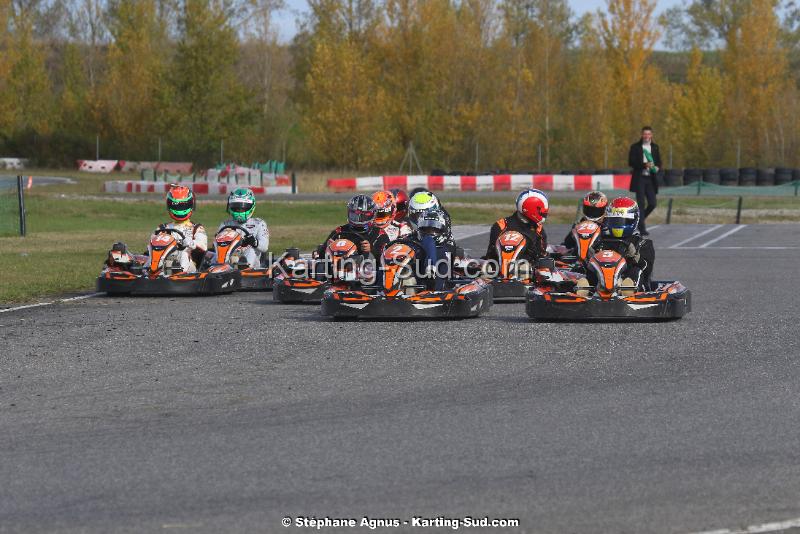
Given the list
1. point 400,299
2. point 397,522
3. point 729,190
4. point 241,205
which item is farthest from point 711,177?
point 397,522

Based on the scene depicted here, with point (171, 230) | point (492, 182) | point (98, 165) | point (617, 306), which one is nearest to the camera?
point (617, 306)

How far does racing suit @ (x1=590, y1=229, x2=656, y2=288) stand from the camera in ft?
37.7

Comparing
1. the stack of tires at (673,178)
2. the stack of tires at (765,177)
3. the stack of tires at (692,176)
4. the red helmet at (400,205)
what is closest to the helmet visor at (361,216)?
the red helmet at (400,205)

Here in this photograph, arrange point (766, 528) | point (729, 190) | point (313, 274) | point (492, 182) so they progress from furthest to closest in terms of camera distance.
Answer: point (492, 182) → point (729, 190) → point (313, 274) → point (766, 528)

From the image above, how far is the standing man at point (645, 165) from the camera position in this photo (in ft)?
68.1

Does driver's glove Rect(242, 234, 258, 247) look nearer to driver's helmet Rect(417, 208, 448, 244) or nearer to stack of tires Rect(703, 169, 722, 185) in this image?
driver's helmet Rect(417, 208, 448, 244)

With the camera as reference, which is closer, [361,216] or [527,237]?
[361,216]

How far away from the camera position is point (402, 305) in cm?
1131

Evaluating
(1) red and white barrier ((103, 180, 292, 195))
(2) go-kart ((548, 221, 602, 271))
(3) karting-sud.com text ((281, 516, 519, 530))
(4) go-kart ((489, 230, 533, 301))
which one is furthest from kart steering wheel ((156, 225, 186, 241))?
(1) red and white barrier ((103, 180, 292, 195))

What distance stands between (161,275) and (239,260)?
114cm

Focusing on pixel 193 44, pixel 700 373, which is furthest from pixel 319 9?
pixel 700 373

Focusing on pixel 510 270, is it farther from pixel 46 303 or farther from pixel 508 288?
pixel 46 303

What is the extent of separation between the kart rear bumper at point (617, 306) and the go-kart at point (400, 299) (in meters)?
0.69

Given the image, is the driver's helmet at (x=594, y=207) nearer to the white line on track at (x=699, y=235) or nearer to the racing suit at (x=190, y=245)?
the racing suit at (x=190, y=245)
